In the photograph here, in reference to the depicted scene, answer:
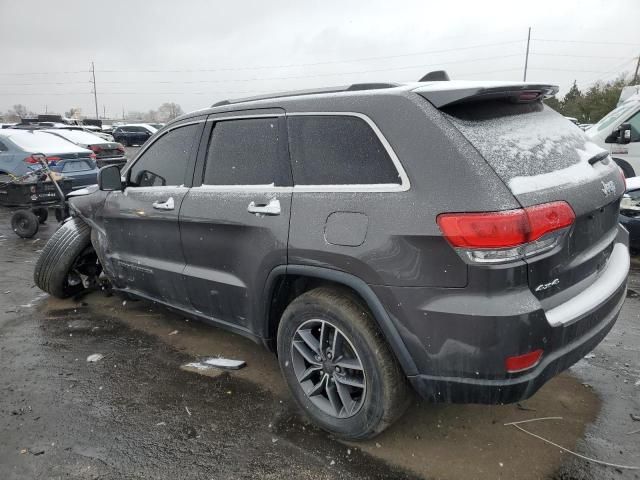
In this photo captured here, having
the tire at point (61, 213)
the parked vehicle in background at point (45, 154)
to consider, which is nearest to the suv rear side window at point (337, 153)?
the tire at point (61, 213)

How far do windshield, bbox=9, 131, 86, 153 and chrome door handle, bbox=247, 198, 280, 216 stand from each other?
8.44m

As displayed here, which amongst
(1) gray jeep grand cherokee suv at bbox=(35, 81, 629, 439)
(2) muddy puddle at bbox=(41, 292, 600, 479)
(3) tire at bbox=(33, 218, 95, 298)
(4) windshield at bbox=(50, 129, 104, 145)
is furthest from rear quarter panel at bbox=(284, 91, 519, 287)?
(4) windshield at bbox=(50, 129, 104, 145)

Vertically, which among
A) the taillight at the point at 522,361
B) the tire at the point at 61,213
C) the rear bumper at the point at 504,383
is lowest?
the tire at the point at 61,213

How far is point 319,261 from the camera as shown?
2551mm

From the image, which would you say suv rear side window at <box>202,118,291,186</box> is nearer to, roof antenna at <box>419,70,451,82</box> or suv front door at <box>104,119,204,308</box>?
suv front door at <box>104,119,204,308</box>

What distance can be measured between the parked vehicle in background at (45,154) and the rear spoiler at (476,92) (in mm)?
8170

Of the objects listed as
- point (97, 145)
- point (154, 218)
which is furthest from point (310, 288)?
point (97, 145)

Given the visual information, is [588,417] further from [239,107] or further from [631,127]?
[631,127]

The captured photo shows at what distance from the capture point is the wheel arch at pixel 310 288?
2.33 metres

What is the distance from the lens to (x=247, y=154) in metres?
3.13

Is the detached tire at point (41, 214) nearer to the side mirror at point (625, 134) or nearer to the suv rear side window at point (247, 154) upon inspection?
the suv rear side window at point (247, 154)

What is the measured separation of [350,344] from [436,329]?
1.73 feet

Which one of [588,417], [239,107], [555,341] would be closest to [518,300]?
[555,341]

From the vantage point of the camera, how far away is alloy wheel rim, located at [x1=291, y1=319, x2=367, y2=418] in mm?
2615
